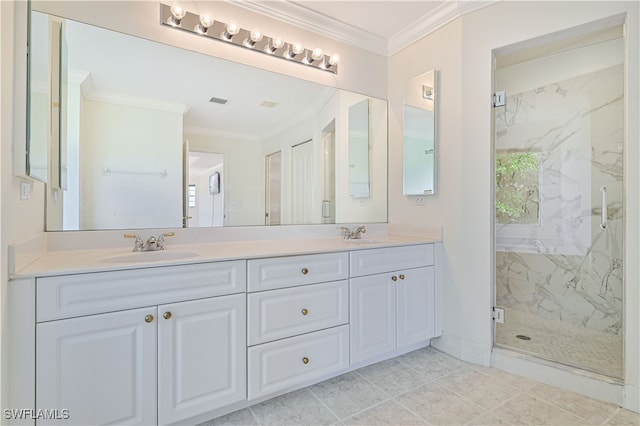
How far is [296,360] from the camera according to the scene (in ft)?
5.39

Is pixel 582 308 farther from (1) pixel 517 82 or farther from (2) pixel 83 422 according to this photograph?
(2) pixel 83 422

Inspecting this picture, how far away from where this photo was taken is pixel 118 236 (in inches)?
68.1

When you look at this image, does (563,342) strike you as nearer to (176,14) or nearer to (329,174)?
(329,174)

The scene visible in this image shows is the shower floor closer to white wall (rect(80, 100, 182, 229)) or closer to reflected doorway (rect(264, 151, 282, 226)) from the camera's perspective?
reflected doorway (rect(264, 151, 282, 226))

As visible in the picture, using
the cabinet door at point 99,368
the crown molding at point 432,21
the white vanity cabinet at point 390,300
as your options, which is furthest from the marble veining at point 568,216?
the cabinet door at point 99,368

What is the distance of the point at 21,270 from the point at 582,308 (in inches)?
141

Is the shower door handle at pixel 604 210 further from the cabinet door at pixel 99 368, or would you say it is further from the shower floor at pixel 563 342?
the cabinet door at pixel 99 368

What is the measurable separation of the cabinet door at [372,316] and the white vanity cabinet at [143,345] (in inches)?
26.4

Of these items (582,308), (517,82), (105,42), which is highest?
(517,82)

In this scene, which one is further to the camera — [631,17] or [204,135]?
[204,135]

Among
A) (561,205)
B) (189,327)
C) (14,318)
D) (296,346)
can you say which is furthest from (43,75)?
(561,205)

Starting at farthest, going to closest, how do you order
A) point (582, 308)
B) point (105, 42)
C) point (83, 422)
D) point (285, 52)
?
point (582, 308) < point (285, 52) < point (105, 42) < point (83, 422)

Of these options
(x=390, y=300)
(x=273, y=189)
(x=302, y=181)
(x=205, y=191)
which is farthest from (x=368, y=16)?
(x=390, y=300)

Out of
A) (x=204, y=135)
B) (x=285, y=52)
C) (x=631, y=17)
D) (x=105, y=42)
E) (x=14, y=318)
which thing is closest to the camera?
(x=14, y=318)
